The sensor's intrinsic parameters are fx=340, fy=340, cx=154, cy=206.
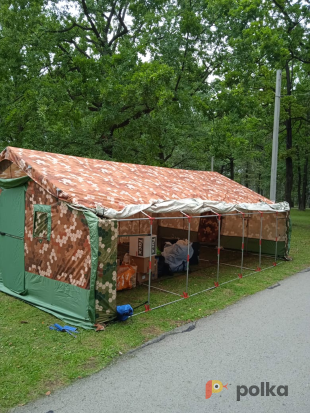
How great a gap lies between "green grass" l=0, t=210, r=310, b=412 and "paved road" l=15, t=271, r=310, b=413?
236 mm

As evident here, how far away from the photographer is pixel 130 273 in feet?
27.6

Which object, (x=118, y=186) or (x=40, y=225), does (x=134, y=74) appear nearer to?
(x=118, y=186)

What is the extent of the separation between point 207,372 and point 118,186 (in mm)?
4601

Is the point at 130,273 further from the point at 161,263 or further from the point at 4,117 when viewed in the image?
the point at 4,117

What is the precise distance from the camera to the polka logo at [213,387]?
13.6 feet

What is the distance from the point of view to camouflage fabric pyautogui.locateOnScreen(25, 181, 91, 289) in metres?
6.10

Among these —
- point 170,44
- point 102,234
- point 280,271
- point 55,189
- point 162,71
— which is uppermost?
point 170,44

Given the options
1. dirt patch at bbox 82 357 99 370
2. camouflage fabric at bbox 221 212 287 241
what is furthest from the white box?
camouflage fabric at bbox 221 212 287 241

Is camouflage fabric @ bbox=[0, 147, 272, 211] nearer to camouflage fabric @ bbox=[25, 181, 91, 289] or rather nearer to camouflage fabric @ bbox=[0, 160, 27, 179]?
camouflage fabric @ bbox=[0, 160, 27, 179]

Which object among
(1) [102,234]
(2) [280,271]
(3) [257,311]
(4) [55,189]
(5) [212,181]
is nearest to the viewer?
(1) [102,234]

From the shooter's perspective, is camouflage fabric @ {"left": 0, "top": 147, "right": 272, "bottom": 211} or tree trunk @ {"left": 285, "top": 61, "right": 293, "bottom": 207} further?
tree trunk @ {"left": 285, "top": 61, "right": 293, "bottom": 207}

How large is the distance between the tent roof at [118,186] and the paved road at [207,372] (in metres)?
2.54

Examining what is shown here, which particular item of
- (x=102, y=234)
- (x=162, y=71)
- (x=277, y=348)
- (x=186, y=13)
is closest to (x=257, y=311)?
(x=277, y=348)

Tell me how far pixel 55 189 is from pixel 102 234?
1.35m
